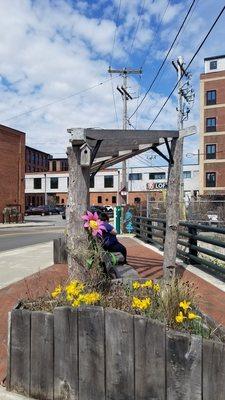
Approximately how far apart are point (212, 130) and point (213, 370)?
6185cm

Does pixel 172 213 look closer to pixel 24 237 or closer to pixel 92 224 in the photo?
pixel 92 224

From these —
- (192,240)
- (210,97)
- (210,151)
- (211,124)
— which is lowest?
(192,240)

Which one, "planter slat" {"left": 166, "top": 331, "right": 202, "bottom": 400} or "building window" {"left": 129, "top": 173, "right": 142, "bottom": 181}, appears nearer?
"planter slat" {"left": 166, "top": 331, "right": 202, "bottom": 400}

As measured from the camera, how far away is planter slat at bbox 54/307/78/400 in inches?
156

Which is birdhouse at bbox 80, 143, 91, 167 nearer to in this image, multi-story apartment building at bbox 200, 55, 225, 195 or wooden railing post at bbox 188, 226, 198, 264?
wooden railing post at bbox 188, 226, 198, 264

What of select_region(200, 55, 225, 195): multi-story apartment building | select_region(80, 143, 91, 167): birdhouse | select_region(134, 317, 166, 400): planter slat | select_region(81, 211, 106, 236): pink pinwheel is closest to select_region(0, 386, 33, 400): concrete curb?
select_region(134, 317, 166, 400): planter slat

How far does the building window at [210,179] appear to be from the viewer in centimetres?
6284

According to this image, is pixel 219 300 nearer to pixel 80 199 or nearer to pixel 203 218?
pixel 80 199

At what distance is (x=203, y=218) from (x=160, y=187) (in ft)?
85.0

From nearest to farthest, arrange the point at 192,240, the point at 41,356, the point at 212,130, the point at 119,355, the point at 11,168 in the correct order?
1. the point at 119,355
2. the point at 41,356
3. the point at 192,240
4. the point at 11,168
5. the point at 212,130

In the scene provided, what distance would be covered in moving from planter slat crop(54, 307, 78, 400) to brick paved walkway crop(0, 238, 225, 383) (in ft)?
2.59

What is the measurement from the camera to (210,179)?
63.1 meters

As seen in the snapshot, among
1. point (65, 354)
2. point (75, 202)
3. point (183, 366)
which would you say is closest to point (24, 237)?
point (75, 202)

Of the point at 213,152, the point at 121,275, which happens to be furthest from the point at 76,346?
the point at 213,152
